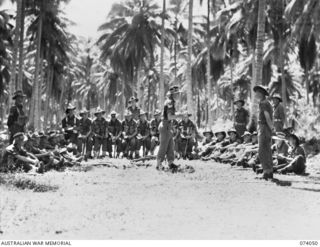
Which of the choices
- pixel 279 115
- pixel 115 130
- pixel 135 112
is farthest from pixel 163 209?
pixel 135 112

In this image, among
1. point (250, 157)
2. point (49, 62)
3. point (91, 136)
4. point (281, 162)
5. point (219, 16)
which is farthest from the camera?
point (49, 62)

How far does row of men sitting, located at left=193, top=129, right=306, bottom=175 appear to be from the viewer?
38.4ft

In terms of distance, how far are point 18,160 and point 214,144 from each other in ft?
25.0

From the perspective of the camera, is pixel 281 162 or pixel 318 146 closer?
pixel 281 162

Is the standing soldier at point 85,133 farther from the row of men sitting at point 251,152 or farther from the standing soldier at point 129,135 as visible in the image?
the row of men sitting at point 251,152

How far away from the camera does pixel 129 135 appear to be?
17047 mm

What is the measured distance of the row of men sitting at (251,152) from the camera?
11.7m

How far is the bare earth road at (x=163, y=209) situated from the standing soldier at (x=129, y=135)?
6.44 meters

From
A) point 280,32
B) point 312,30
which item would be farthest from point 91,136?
point 280,32

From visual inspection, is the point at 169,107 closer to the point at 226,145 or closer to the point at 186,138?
the point at 226,145

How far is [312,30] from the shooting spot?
1004 inches

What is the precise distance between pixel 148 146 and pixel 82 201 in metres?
9.85

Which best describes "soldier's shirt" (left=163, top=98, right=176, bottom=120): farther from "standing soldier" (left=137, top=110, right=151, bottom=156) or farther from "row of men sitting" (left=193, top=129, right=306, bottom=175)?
"standing soldier" (left=137, top=110, right=151, bottom=156)

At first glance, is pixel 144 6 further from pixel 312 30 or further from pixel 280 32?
pixel 312 30
